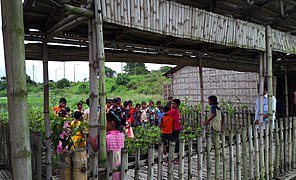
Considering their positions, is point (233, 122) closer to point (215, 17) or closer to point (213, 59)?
point (213, 59)

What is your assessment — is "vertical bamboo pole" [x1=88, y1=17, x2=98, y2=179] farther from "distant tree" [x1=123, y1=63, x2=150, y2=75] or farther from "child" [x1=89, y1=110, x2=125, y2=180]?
"distant tree" [x1=123, y1=63, x2=150, y2=75]

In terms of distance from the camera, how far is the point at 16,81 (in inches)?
60.8

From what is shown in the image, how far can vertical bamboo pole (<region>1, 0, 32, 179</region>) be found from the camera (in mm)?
1546

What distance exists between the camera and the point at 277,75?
11.0 meters

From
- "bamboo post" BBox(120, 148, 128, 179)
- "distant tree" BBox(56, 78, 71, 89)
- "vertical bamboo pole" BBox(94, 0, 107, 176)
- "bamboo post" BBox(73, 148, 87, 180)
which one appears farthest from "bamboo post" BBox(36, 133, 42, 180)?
"distant tree" BBox(56, 78, 71, 89)

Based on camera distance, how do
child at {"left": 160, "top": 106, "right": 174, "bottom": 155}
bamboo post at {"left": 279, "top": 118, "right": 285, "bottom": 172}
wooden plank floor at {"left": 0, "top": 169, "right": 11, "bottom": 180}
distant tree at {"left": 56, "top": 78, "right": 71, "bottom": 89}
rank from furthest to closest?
1. distant tree at {"left": 56, "top": 78, "right": 71, "bottom": 89}
2. child at {"left": 160, "top": 106, "right": 174, "bottom": 155}
3. bamboo post at {"left": 279, "top": 118, "right": 285, "bottom": 172}
4. wooden plank floor at {"left": 0, "top": 169, "right": 11, "bottom": 180}

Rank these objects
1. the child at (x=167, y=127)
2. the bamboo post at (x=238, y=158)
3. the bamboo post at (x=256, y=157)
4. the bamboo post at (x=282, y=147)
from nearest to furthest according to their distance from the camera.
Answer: the bamboo post at (x=238, y=158)
the bamboo post at (x=256, y=157)
the bamboo post at (x=282, y=147)
the child at (x=167, y=127)

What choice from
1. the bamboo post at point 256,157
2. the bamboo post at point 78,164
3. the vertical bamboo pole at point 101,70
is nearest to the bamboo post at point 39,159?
the vertical bamboo pole at point 101,70

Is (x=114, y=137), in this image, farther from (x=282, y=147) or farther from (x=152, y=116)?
(x=152, y=116)

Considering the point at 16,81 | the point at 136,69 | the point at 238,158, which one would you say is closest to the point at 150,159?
the point at 238,158

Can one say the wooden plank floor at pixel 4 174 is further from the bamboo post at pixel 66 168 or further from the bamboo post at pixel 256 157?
the bamboo post at pixel 256 157

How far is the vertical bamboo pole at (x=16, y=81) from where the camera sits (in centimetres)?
155

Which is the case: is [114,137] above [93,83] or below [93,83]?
below

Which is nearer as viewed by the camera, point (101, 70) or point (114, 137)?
point (101, 70)
